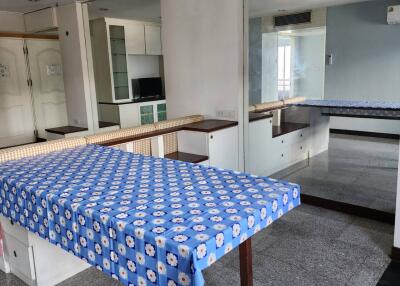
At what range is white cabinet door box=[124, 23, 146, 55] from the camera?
234 inches

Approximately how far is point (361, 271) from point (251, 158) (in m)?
1.72

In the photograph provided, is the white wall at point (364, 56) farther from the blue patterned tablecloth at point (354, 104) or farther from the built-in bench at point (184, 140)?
the built-in bench at point (184, 140)

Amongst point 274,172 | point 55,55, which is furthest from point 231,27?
point 55,55

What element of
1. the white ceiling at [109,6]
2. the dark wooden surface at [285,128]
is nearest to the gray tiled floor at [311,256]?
the dark wooden surface at [285,128]

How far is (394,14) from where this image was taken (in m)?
2.81

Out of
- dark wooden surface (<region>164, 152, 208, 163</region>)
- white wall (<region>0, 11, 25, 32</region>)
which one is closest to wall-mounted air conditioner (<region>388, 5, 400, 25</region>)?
dark wooden surface (<region>164, 152, 208, 163</region>)

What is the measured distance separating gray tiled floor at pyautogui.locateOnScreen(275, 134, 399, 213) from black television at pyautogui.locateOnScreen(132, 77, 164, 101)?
339 cm

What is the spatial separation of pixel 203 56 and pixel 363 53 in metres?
1.48

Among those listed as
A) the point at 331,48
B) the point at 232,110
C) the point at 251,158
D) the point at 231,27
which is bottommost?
the point at 251,158

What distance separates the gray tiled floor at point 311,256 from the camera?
7.18ft

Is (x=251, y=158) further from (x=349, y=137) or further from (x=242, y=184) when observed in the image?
(x=242, y=184)

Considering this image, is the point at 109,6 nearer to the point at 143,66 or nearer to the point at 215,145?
the point at 143,66

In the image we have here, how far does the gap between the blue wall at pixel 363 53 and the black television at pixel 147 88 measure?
384 cm

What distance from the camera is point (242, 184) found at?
167 centimetres
